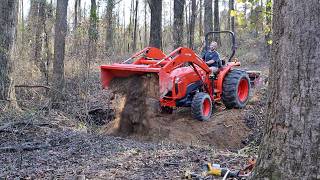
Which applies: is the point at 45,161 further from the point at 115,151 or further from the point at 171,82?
the point at 171,82

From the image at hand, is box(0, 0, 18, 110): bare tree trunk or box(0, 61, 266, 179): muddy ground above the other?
box(0, 0, 18, 110): bare tree trunk

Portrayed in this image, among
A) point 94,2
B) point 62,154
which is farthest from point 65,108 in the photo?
point 94,2

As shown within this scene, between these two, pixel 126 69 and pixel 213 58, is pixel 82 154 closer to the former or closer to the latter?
pixel 126 69

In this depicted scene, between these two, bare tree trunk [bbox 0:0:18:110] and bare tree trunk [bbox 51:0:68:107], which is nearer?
bare tree trunk [bbox 0:0:18:110]

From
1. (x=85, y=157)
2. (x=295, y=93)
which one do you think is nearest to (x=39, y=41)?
(x=85, y=157)

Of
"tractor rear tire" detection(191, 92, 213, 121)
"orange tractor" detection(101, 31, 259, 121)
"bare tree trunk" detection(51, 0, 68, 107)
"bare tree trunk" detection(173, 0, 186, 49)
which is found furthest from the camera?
"bare tree trunk" detection(173, 0, 186, 49)

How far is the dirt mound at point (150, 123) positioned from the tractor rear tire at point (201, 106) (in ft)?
0.61

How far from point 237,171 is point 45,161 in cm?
241

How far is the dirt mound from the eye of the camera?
9.38m

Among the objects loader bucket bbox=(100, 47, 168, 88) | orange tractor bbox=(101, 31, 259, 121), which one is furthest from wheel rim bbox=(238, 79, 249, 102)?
loader bucket bbox=(100, 47, 168, 88)

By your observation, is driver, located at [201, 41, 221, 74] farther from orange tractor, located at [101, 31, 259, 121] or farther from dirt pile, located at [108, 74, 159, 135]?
dirt pile, located at [108, 74, 159, 135]

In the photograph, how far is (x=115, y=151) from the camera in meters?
6.10

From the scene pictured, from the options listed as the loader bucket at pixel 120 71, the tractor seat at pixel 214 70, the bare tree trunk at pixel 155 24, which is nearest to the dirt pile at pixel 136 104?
the loader bucket at pixel 120 71

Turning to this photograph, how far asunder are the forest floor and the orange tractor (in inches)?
21.7
